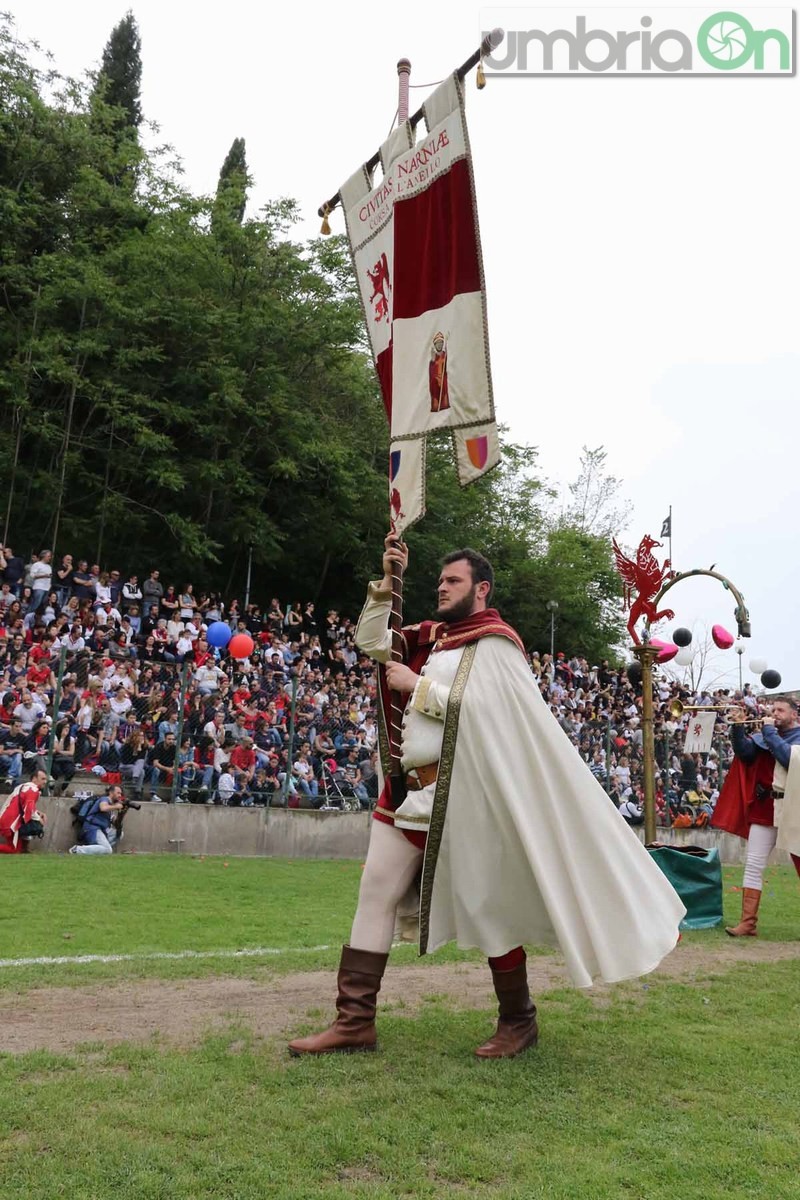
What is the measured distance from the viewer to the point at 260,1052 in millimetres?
4203

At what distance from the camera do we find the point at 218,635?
66.4ft

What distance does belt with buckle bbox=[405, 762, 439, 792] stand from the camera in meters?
4.49

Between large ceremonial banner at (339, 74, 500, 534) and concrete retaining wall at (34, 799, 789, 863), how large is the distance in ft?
31.5

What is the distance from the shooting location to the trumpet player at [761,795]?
28.3 feet

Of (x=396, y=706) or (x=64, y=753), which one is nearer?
(x=396, y=706)

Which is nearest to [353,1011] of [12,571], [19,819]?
[19,819]

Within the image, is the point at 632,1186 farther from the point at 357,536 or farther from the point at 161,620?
the point at 357,536

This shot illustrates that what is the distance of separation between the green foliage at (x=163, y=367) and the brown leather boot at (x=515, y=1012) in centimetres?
2188

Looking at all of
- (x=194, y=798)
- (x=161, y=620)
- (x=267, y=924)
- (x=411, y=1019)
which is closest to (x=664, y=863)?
(x=267, y=924)

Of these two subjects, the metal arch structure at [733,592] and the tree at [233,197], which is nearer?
the metal arch structure at [733,592]

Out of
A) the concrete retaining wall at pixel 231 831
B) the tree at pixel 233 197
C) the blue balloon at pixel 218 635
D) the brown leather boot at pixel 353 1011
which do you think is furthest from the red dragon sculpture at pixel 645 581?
the tree at pixel 233 197

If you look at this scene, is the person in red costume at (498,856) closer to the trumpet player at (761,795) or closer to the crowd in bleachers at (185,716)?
the trumpet player at (761,795)

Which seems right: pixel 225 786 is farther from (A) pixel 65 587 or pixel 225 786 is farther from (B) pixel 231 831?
(A) pixel 65 587

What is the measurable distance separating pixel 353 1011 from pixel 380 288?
411cm
